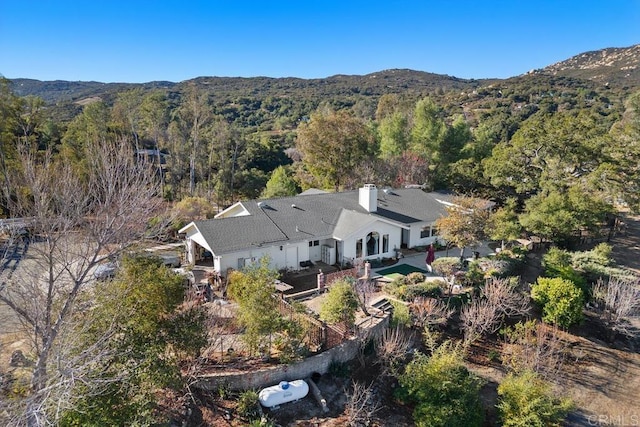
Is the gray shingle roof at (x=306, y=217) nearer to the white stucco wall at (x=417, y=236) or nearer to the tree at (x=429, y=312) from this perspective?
the white stucco wall at (x=417, y=236)

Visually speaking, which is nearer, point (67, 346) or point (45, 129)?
point (67, 346)

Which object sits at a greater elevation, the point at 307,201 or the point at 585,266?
the point at 307,201

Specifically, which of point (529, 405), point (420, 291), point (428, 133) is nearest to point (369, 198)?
point (420, 291)

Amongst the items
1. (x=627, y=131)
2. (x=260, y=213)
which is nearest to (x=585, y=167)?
(x=627, y=131)

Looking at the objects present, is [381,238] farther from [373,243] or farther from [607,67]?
[607,67]

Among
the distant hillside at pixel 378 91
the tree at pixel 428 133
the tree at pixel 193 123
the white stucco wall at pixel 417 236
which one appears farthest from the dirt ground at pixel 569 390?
the distant hillside at pixel 378 91

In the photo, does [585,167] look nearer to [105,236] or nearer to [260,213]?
[260,213]

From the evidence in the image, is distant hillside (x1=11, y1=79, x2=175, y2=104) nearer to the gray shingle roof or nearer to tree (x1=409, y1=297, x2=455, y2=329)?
the gray shingle roof
